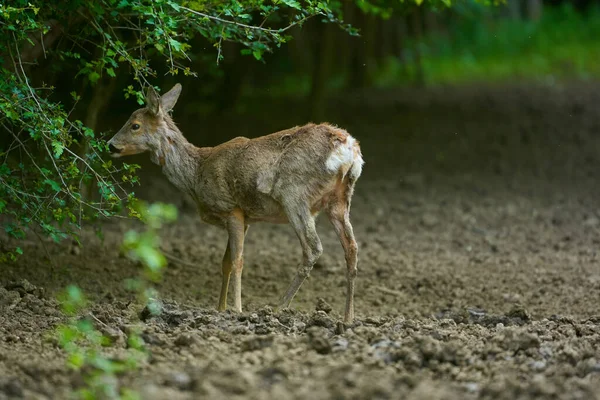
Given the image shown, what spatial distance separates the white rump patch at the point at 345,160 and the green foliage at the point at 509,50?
13944 mm

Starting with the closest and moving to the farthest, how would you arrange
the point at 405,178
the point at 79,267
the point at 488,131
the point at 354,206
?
the point at 79,267, the point at 354,206, the point at 405,178, the point at 488,131

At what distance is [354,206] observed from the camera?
1205 cm

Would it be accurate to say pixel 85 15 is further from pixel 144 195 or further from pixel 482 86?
pixel 482 86

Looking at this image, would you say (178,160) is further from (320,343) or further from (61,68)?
(320,343)

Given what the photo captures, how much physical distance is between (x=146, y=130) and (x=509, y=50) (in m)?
19.4

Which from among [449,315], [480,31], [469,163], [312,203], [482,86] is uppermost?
[480,31]

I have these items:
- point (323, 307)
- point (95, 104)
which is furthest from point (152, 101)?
point (323, 307)

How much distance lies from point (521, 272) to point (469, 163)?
192 inches

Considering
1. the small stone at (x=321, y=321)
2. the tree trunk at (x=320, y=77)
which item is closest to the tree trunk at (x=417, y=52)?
the tree trunk at (x=320, y=77)

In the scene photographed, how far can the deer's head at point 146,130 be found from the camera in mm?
7789

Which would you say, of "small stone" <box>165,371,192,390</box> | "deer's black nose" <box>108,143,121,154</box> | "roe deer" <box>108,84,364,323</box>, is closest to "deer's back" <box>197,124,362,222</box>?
"roe deer" <box>108,84,364,323</box>

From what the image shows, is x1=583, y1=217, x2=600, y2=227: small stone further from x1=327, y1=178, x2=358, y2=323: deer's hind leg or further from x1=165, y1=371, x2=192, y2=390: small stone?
x1=165, y1=371, x2=192, y2=390: small stone

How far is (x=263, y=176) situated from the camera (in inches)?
296

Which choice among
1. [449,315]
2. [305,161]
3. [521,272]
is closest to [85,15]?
[305,161]
